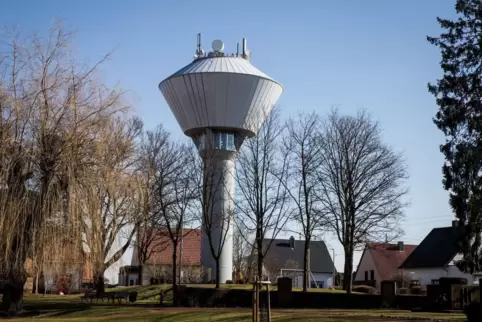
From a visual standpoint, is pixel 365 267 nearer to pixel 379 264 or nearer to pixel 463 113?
pixel 379 264

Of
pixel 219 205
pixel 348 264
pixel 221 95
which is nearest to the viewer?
pixel 348 264

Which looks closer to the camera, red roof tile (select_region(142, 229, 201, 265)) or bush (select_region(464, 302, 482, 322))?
bush (select_region(464, 302, 482, 322))

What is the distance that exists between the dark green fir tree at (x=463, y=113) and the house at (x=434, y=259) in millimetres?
37377

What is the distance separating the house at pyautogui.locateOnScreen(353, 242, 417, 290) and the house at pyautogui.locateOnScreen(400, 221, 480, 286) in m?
6.09

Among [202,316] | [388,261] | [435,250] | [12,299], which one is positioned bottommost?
[202,316]

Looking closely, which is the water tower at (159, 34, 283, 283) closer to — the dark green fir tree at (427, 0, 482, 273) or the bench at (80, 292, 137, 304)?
the bench at (80, 292, 137, 304)

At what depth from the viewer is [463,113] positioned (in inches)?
1051

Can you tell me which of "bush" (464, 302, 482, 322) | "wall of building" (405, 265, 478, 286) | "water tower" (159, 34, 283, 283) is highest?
"water tower" (159, 34, 283, 283)

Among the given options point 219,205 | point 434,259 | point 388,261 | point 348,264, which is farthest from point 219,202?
point 388,261

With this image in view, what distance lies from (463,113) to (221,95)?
29.2 meters

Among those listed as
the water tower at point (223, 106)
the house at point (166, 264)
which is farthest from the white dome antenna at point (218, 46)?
the house at point (166, 264)

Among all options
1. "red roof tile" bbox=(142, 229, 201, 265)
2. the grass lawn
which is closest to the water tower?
"red roof tile" bbox=(142, 229, 201, 265)

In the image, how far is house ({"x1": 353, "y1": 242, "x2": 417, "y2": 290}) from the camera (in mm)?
76625

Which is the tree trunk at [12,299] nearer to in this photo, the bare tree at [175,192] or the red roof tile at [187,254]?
the bare tree at [175,192]
